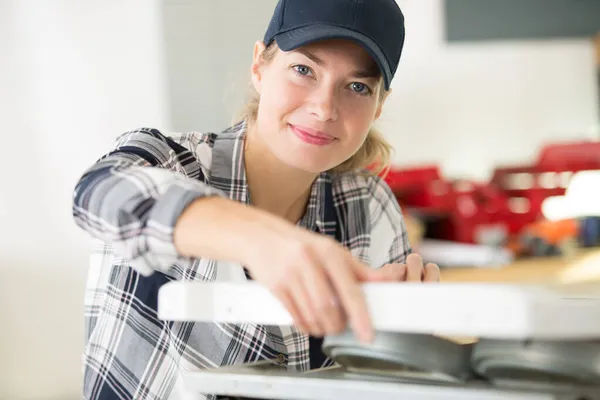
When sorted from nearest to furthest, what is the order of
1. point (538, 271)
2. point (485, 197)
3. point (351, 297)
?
point (351, 297), point (538, 271), point (485, 197)

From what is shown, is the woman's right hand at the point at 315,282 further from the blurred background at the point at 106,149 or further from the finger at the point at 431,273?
the blurred background at the point at 106,149

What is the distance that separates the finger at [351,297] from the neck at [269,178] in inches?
27.5

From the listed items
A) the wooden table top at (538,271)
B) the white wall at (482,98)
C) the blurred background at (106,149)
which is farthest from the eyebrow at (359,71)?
the white wall at (482,98)

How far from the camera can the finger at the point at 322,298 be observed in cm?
58

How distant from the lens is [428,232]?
125 inches

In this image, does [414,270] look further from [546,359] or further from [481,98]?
[481,98]

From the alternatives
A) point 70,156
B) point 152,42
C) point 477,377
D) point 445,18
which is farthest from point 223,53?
point 477,377

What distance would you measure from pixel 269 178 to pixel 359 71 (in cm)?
28

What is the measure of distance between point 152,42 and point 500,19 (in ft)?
6.23

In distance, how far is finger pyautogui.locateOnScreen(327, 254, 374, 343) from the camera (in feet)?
1.90

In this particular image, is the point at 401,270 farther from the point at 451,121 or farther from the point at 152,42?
the point at 451,121

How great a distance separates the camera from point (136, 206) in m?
0.70


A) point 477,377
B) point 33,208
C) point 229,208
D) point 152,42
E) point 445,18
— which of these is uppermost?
point 445,18

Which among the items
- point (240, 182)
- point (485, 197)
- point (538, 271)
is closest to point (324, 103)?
point (240, 182)
